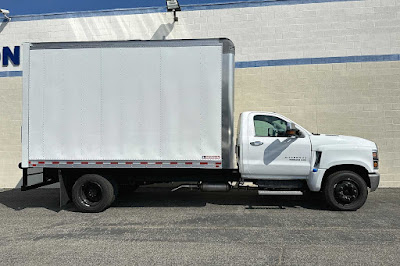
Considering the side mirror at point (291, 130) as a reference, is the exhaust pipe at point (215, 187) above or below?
below

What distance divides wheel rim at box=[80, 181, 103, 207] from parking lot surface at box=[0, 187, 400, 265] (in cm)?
30

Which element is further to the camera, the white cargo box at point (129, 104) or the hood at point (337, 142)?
the hood at point (337, 142)

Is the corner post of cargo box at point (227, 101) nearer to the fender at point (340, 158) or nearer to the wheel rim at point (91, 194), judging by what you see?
the fender at point (340, 158)

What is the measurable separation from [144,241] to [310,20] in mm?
8252

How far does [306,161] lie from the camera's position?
21.3 ft

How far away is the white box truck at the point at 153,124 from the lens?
6.23 m

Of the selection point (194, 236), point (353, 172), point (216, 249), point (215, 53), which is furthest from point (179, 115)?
point (353, 172)

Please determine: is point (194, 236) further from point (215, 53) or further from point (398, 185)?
point (398, 185)

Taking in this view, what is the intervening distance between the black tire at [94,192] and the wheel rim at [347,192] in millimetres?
4762

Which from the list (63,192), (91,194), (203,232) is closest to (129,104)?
(91,194)

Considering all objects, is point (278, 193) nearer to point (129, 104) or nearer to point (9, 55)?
point (129, 104)

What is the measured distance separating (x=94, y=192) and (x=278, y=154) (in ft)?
13.1

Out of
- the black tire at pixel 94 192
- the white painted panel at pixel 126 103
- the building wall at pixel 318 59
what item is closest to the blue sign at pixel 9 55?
the building wall at pixel 318 59

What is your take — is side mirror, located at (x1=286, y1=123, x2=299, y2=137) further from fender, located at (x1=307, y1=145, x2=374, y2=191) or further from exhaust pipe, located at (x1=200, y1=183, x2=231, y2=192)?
exhaust pipe, located at (x1=200, y1=183, x2=231, y2=192)
